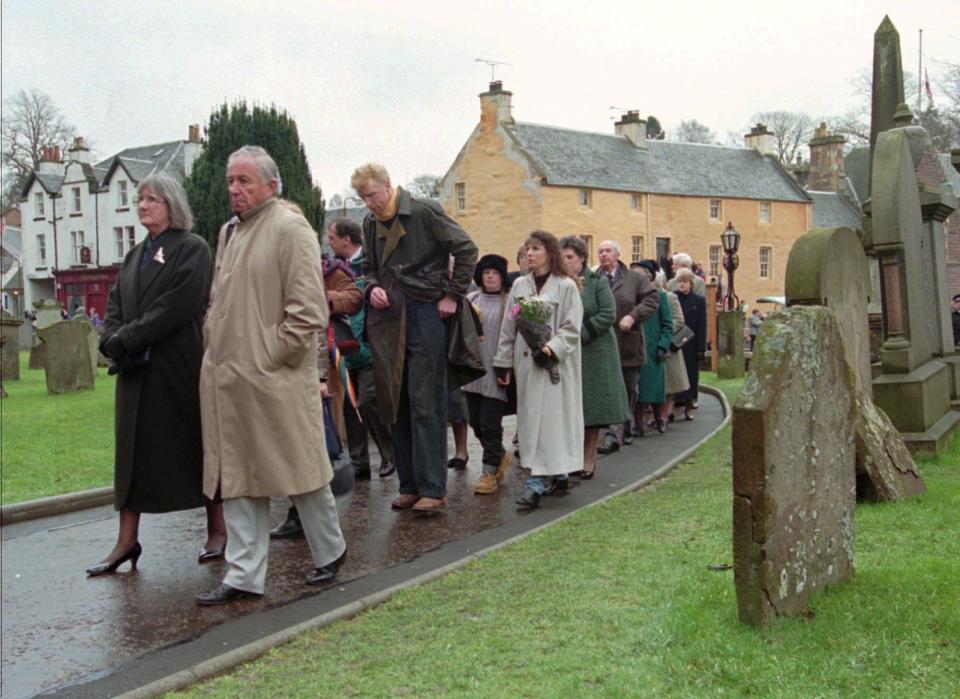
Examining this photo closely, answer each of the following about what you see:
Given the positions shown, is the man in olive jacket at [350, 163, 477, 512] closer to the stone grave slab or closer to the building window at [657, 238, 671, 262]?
the stone grave slab

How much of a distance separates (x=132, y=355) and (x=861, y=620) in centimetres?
422

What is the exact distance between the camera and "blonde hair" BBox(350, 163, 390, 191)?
302 inches

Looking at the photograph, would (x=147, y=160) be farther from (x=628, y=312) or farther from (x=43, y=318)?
(x=628, y=312)

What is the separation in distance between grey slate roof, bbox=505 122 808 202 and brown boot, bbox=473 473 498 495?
46575 millimetres

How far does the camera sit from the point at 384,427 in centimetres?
1001

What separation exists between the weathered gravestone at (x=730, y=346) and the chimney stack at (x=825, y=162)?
5145cm

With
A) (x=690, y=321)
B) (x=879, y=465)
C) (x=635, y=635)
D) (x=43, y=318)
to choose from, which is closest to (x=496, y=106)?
(x=43, y=318)

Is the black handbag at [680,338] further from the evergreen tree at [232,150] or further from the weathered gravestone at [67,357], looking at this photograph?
the evergreen tree at [232,150]

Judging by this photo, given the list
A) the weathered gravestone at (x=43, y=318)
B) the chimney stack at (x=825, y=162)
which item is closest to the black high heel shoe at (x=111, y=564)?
the weathered gravestone at (x=43, y=318)

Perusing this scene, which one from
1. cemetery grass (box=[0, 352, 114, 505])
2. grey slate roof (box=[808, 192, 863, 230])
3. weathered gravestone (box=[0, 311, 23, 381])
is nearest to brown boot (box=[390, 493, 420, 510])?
cemetery grass (box=[0, 352, 114, 505])

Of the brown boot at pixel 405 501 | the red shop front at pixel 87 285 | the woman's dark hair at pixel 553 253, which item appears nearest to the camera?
the brown boot at pixel 405 501

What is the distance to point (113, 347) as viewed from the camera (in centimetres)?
613

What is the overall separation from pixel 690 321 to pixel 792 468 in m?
10.8

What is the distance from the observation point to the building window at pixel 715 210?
205 feet
